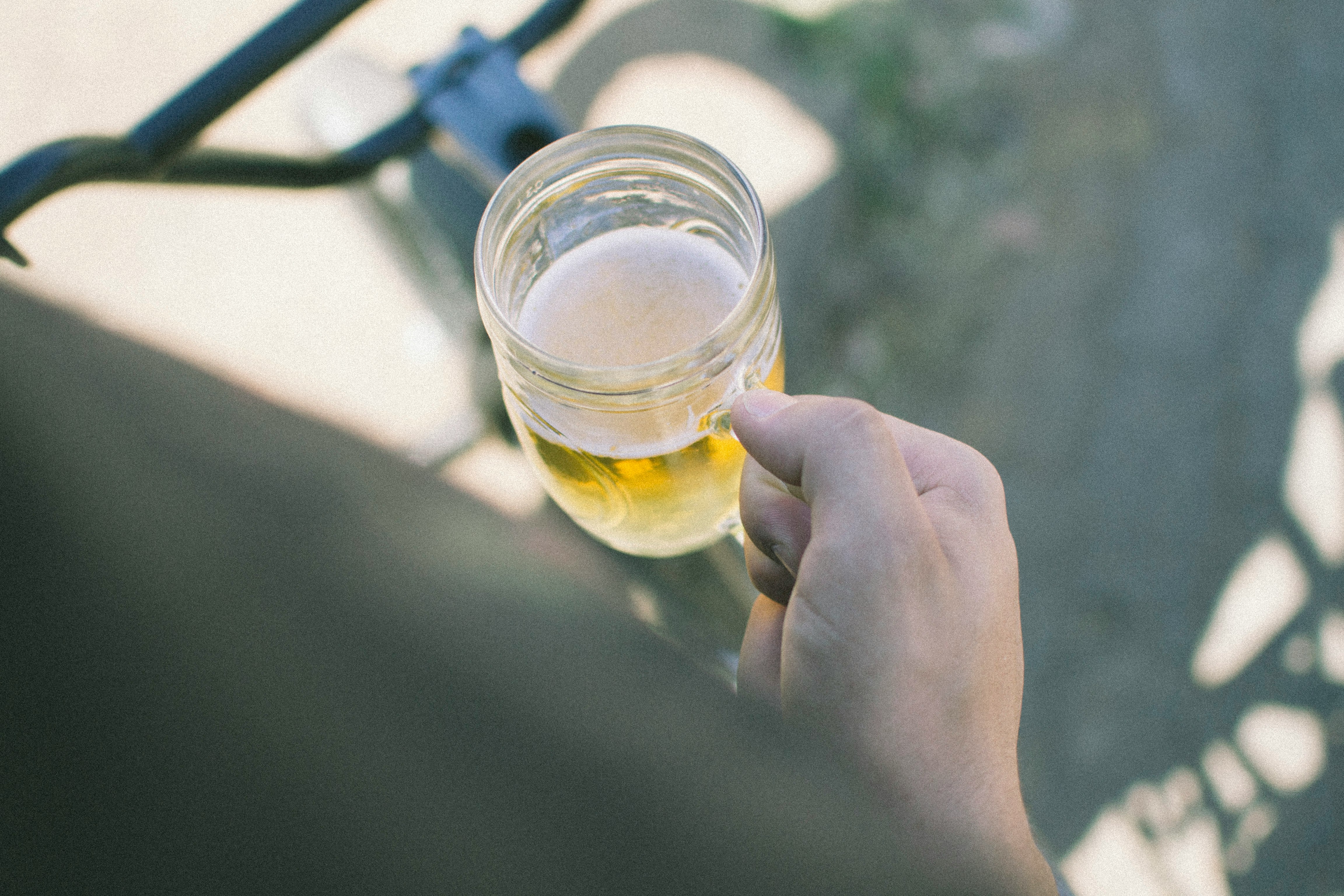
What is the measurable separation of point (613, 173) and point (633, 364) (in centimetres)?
24

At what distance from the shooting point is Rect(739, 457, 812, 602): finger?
34.2 inches

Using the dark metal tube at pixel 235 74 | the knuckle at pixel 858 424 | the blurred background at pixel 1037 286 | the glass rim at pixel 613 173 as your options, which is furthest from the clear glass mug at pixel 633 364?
the blurred background at pixel 1037 286

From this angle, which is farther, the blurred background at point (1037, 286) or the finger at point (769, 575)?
the blurred background at point (1037, 286)

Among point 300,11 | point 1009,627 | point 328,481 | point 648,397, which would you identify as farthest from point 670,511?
point 300,11

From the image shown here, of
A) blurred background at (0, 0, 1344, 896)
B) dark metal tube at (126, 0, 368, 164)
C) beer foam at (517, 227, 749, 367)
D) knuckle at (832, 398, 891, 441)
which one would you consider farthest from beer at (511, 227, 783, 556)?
blurred background at (0, 0, 1344, 896)

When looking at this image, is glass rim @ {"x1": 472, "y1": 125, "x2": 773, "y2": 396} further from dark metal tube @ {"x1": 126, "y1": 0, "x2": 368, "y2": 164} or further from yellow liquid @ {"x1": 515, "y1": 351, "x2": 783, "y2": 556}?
dark metal tube @ {"x1": 126, "y1": 0, "x2": 368, "y2": 164}

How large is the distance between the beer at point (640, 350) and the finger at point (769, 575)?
8cm

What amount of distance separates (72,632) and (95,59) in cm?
284

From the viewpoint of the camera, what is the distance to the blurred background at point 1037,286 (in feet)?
7.58

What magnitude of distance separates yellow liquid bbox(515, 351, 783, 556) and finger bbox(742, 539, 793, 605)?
0.25 ft

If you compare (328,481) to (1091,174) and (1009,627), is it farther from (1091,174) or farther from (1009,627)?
(1091,174)

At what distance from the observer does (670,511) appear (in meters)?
0.98

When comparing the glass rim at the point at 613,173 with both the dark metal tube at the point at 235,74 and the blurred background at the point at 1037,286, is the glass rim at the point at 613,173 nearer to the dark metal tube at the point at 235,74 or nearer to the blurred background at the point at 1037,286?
the dark metal tube at the point at 235,74

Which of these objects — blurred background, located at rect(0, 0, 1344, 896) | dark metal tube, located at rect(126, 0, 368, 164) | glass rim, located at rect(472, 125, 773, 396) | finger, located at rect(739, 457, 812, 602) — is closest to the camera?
glass rim, located at rect(472, 125, 773, 396)
